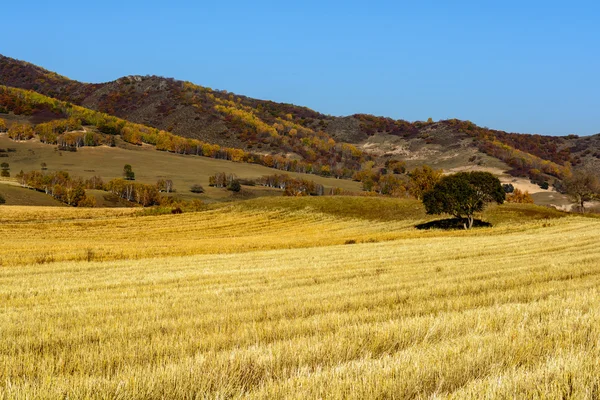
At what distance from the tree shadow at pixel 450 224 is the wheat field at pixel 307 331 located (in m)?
42.2

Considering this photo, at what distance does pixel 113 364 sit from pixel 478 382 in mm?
4509

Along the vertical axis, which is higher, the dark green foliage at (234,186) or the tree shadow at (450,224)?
the dark green foliage at (234,186)

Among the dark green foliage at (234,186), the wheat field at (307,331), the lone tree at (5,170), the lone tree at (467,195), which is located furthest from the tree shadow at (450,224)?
the lone tree at (5,170)

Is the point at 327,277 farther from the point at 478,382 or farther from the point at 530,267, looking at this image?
the point at 478,382

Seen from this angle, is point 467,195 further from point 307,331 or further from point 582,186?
point 307,331

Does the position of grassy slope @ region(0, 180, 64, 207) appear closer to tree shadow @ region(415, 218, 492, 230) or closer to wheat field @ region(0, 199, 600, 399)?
tree shadow @ region(415, 218, 492, 230)

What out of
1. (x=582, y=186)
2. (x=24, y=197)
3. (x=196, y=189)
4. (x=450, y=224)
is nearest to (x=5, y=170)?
(x=24, y=197)

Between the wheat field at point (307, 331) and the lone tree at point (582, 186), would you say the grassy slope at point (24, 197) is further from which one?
the lone tree at point (582, 186)

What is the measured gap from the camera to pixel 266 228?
2648 inches

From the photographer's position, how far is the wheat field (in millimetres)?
5035

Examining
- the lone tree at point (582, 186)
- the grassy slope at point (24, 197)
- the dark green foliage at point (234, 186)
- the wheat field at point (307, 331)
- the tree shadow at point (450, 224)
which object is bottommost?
the grassy slope at point (24, 197)

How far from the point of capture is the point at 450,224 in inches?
2435

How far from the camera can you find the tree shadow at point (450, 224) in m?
60.4

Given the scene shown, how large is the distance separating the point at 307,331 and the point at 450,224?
56903 millimetres
